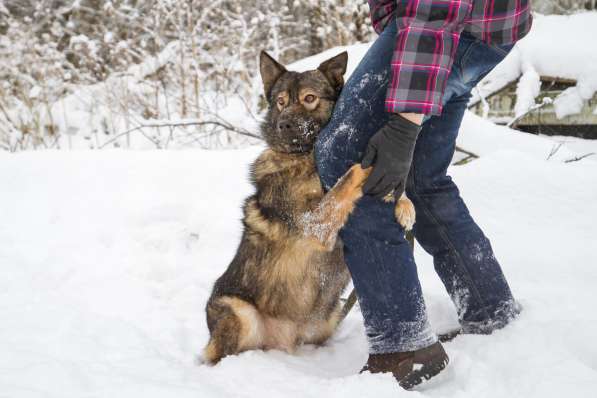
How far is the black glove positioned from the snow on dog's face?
27.6 inches

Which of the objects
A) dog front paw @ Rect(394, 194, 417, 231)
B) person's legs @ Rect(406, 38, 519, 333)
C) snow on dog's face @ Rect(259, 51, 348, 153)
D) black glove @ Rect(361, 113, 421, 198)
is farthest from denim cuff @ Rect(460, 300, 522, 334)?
snow on dog's face @ Rect(259, 51, 348, 153)

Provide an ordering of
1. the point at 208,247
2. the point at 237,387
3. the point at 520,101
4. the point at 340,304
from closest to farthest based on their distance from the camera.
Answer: the point at 237,387, the point at 340,304, the point at 208,247, the point at 520,101

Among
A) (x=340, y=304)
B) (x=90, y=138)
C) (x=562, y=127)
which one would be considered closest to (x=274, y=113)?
(x=340, y=304)

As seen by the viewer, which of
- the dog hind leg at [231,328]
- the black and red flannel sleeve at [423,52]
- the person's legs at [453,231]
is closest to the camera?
the black and red flannel sleeve at [423,52]

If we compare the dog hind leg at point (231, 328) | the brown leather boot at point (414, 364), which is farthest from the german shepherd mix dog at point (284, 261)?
the brown leather boot at point (414, 364)

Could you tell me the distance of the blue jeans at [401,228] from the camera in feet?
5.39

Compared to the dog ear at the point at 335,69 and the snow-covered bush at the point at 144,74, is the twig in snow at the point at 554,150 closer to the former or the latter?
the dog ear at the point at 335,69

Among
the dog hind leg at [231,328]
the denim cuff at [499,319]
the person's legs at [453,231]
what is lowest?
the dog hind leg at [231,328]

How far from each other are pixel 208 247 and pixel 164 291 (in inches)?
21.1

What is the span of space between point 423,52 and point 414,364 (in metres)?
1.05

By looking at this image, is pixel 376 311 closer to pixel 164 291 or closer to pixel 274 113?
pixel 274 113

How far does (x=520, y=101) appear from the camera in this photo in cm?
464

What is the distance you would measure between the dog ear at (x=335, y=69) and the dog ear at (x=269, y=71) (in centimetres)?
26

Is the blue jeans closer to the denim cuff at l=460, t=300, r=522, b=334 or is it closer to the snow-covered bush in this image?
the denim cuff at l=460, t=300, r=522, b=334
